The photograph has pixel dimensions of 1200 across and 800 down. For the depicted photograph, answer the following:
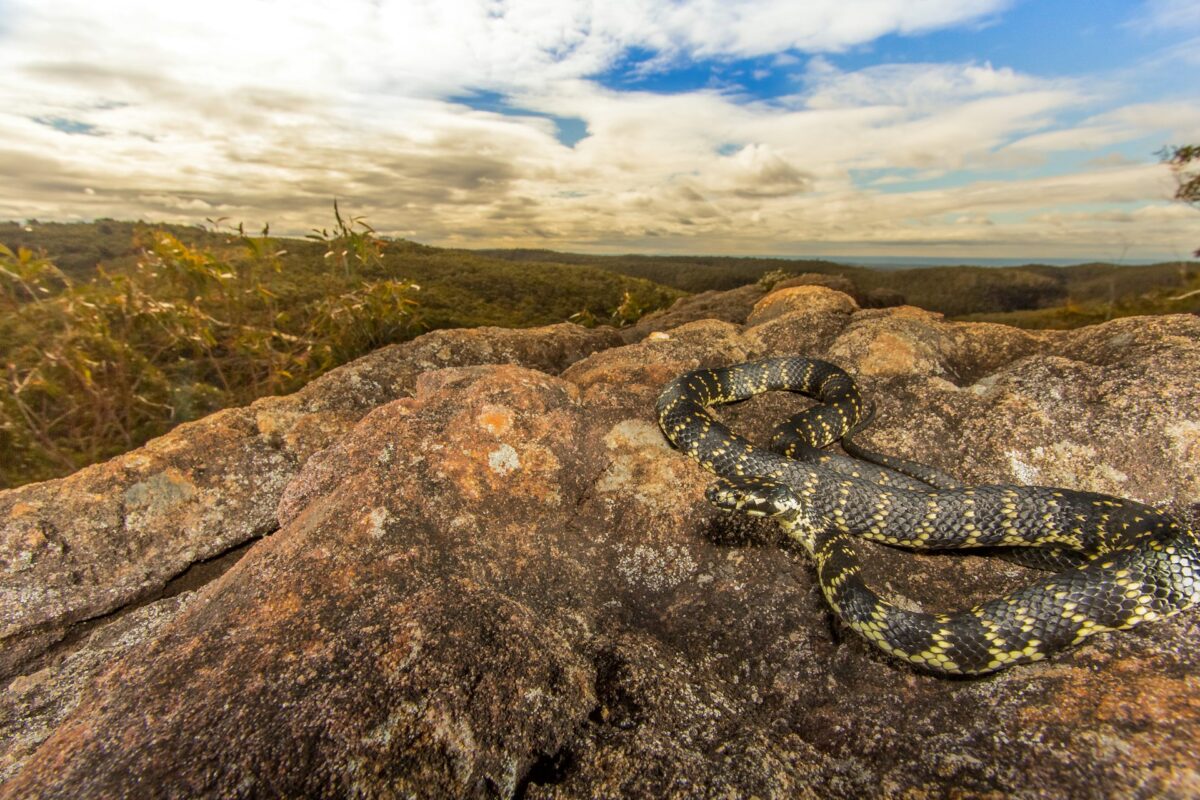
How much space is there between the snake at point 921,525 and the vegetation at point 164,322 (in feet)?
13.3

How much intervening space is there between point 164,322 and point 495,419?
13.5 feet

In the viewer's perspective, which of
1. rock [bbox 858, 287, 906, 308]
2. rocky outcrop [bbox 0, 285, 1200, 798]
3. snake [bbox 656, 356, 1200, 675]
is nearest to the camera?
rocky outcrop [bbox 0, 285, 1200, 798]

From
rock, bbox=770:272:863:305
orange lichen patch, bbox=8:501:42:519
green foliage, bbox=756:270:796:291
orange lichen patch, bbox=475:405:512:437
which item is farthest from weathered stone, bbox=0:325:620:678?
green foliage, bbox=756:270:796:291

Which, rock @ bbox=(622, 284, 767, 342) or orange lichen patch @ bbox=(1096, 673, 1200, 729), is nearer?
orange lichen patch @ bbox=(1096, 673, 1200, 729)

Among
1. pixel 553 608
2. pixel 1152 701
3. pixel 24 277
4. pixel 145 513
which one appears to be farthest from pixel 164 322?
pixel 1152 701

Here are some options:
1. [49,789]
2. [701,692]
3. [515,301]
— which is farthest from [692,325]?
[49,789]

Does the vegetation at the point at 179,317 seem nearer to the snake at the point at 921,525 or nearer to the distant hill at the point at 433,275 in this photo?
the distant hill at the point at 433,275

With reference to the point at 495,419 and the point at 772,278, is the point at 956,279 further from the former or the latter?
the point at 495,419

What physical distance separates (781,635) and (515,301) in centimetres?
670

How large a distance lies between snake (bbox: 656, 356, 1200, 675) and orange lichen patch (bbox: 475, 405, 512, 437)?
1.24 m

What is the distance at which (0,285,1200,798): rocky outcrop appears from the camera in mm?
1987

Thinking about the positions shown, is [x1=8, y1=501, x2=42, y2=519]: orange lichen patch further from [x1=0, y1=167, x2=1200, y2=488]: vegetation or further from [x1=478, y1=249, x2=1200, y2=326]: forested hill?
[x1=478, y1=249, x2=1200, y2=326]: forested hill

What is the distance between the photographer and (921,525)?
11.3ft

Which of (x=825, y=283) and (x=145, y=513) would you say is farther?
(x=825, y=283)
